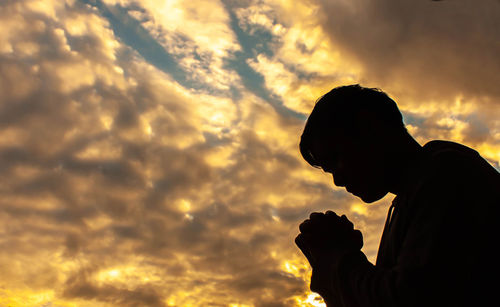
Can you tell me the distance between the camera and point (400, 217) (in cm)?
234

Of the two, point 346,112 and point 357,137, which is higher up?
point 346,112

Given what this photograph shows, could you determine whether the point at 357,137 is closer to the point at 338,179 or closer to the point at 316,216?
the point at 338,179

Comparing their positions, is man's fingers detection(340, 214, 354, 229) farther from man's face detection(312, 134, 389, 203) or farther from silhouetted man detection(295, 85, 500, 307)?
man's face detection(312, 134, 389, 203)

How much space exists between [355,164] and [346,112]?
422 mm

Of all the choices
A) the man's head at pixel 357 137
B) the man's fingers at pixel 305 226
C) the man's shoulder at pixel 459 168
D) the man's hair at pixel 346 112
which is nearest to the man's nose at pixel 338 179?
the man's head at pixel 357 137

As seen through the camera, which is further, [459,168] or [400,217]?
[400,217]

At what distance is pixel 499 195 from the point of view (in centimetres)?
207

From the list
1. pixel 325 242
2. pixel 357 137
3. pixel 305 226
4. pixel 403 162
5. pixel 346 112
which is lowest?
pixel 325 242

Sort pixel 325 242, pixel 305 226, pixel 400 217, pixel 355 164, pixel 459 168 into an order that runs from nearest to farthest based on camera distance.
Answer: pixel 459 168 → pixel 400 217 → pixel 325 242 → pixel 305 226 → pixel 355 164

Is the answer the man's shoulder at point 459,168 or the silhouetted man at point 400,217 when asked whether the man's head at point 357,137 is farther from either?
the man's shoulder at point 459,168

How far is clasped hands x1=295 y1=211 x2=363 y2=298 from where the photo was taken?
2.54 metres

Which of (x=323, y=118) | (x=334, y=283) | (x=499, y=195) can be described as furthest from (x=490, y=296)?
(x=323, y=118)

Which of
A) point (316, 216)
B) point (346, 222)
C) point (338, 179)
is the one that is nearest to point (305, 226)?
point (316, 216)

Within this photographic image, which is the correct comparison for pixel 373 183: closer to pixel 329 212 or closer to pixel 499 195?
pixel 329 212
